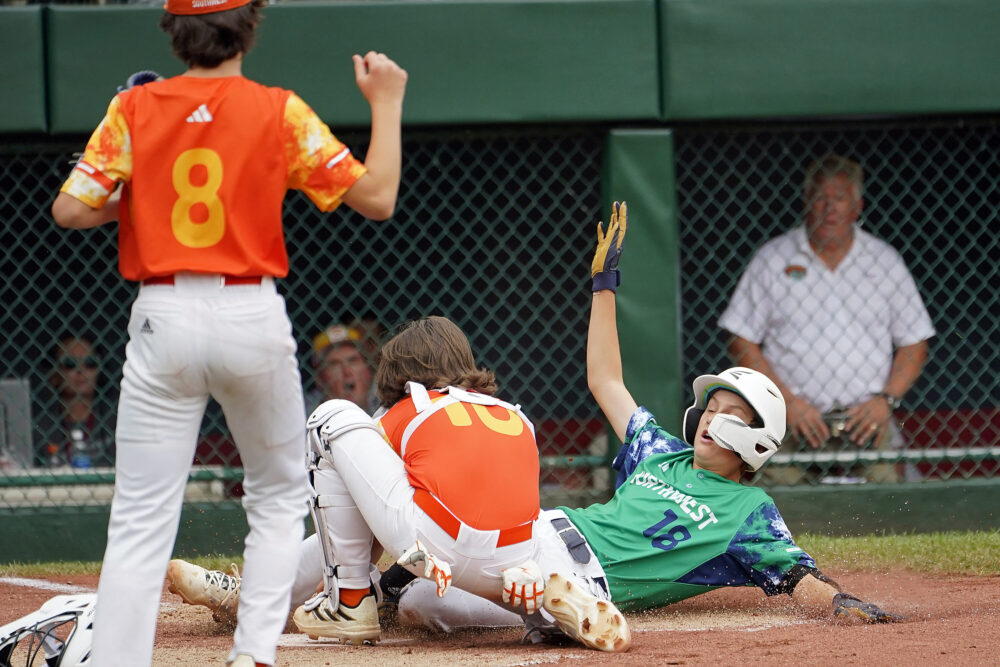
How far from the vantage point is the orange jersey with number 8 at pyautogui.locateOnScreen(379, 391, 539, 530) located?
3.05m

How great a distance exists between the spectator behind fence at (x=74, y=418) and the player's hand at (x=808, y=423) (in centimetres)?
338

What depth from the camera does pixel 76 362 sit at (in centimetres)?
637

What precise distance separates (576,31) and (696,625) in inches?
114

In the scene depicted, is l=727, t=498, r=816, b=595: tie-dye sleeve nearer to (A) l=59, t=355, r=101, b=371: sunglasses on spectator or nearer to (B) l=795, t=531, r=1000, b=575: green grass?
(B) l=795, t=531, r=1000, b=575: green grass

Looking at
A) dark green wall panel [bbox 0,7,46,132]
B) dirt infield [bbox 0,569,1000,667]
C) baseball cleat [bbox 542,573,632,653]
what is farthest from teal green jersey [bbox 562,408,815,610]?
dark green wall panel [bbox 0,7,46,132]

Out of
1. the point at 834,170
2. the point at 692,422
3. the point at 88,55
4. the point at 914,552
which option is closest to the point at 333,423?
the point at 692,422

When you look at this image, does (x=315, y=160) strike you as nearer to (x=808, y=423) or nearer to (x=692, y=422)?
(x=692, y=422)

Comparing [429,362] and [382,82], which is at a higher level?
[382,82]

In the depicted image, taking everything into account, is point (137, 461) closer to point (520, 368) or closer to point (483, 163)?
point (483, 163)

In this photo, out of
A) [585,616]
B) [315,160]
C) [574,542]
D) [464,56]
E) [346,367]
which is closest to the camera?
[315,160]

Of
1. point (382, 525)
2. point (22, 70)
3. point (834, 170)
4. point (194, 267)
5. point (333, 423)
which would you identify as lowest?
point (382, 525)

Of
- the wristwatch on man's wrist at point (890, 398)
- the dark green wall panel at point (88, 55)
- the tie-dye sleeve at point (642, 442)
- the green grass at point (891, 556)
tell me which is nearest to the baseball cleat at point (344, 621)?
the tie-dye sleeve at point (642, 442)

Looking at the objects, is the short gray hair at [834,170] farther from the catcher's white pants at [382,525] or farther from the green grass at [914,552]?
the catcher's white pants at [382,525]

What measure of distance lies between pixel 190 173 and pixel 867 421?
13.4 feet
